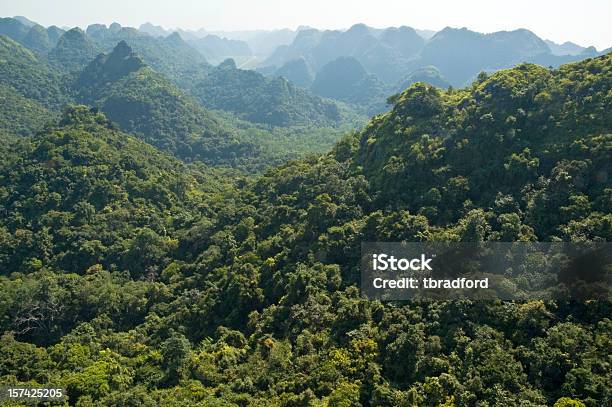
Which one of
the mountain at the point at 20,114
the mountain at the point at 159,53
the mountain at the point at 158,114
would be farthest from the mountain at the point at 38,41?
the mountain at the point at 20,114

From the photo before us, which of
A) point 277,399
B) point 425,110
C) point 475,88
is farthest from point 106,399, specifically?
point 475,88

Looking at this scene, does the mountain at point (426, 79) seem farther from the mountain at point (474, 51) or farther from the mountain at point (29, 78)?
the mountain at point (29, 78)

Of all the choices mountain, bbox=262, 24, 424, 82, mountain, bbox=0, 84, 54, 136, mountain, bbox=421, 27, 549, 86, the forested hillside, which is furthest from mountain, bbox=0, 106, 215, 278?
mountain, bbox=421, 27, 549, 86

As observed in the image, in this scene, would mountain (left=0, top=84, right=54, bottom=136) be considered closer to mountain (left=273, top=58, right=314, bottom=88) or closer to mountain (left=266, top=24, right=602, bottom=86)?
mountain (left=266, top=24, right=602, bottom=86)

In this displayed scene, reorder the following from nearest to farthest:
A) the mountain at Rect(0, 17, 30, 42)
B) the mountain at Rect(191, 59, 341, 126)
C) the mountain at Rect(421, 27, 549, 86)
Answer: the mountain at Rect(191, 59, 341, 126), the mountain at Rect(0, 17, 30, 42), the mountain at Rect(421, 27, 549, 86)

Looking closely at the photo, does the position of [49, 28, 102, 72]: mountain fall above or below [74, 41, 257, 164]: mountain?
above

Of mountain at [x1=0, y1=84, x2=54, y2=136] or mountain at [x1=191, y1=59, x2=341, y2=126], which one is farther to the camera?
mountain at [x1=191, y1=59, x2=341, y2=126]

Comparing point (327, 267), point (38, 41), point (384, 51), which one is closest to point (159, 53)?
point (38, 41)
